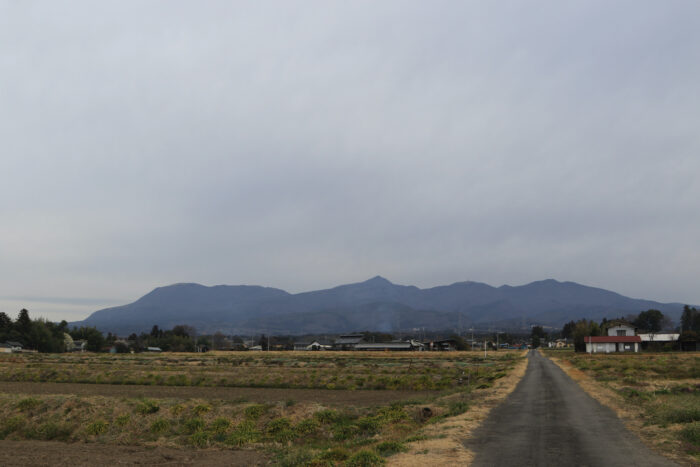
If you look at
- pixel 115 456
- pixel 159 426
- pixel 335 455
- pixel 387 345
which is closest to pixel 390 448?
pixel 335 455

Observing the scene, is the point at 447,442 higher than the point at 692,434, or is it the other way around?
the point at 692,434

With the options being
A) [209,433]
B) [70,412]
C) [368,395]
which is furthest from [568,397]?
[70,412]

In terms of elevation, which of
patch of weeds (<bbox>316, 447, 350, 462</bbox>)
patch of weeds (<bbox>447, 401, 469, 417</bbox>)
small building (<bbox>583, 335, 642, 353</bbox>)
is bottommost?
small building (<bbox>583, 335, 642, 353</bbox>)

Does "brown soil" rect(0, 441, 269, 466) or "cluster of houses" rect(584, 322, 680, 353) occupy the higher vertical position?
"brown soil" rect(0, 441, 269, 466)

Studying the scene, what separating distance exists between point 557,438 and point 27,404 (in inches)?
1136

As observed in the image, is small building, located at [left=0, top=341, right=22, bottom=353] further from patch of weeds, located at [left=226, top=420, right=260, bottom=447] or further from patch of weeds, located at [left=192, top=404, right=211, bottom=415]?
patch of weeds, located at [left=226, top=420, right=260, bottom=447]

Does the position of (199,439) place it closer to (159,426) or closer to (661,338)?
(159,426)

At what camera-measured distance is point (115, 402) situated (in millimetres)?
28719

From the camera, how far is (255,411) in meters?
26.2

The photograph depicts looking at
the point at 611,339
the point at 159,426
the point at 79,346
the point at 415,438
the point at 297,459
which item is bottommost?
the point at 79,346

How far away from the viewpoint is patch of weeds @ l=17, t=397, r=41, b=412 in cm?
2870

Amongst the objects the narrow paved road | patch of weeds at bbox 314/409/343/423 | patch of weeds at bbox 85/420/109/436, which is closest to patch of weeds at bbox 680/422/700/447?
the narrow paved road

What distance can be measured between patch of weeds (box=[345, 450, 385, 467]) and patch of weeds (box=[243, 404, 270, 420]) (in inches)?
467

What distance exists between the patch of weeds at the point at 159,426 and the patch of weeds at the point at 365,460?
13888mm
